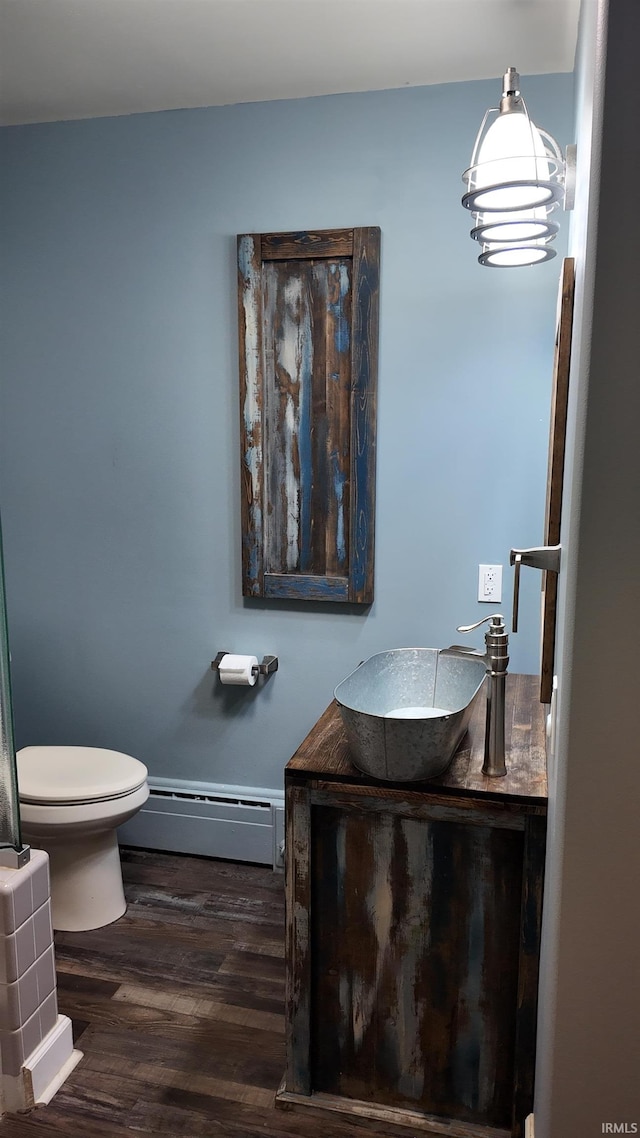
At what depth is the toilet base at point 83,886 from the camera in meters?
2.53

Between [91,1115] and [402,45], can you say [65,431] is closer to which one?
[402,45]

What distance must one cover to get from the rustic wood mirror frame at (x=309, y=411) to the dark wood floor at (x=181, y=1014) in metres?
1.03

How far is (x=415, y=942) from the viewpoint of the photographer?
1.76m

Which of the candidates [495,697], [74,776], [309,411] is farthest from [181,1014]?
[309,411]

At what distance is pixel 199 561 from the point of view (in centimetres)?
287

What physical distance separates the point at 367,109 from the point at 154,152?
0.70m

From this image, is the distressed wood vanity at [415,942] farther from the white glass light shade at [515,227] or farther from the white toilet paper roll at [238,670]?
the white glass light shade at [515,227]

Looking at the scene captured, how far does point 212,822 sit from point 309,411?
4.76 ft

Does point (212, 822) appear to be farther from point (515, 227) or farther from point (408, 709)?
point (515, 227)

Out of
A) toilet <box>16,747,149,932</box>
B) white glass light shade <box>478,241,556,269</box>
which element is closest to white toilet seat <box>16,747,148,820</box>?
toilet <box>16,747,149,932</box>

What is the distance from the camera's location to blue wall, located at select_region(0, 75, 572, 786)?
251cm

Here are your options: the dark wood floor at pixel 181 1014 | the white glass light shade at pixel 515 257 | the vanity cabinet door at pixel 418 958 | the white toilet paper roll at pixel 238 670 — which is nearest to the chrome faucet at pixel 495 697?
the vanity cabinet door at pixel 418 958

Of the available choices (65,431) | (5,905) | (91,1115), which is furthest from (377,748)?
(65,431)

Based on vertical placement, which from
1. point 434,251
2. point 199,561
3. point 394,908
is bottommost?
point 394,908
